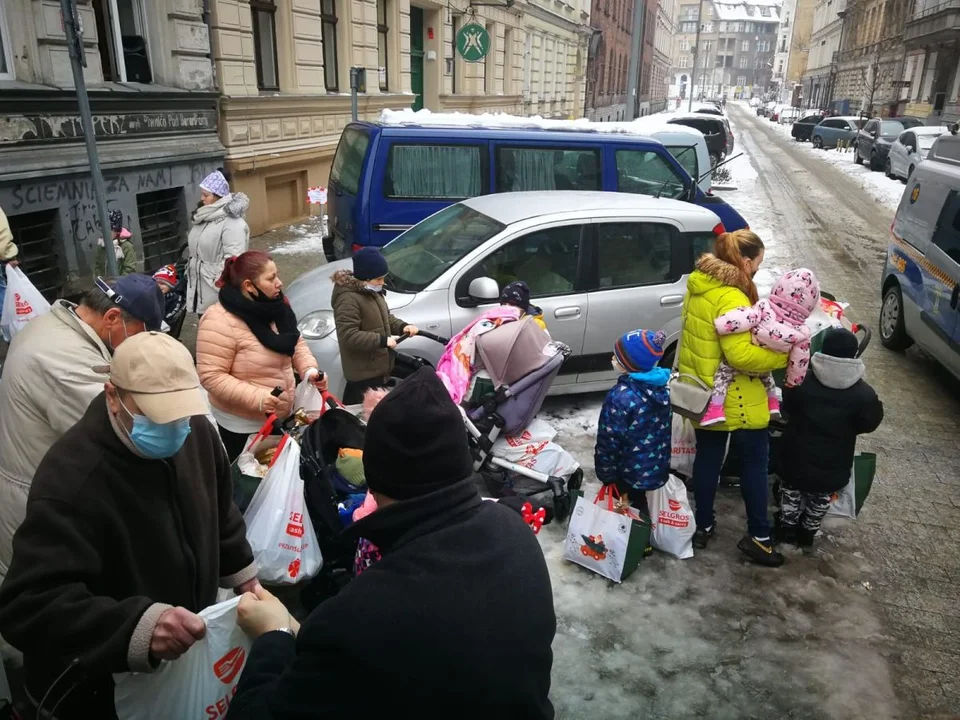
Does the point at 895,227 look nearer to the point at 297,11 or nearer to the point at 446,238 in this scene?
the point at 446,238

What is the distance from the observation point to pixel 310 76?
13.4 m

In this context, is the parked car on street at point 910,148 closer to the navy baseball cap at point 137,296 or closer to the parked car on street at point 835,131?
the parked car on street at point 835,131

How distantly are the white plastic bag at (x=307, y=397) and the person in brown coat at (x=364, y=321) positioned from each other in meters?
0.55

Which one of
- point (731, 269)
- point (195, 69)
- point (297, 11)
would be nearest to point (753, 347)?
point (731, 269)

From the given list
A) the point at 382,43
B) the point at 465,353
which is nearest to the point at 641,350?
the point at 465,353

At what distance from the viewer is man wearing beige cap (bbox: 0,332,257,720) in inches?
69.7

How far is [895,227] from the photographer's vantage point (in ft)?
25.4

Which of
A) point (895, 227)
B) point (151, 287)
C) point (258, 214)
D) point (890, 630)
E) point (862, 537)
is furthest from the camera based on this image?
point (258, 214)

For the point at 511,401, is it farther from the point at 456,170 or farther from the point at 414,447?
the point at 456,170

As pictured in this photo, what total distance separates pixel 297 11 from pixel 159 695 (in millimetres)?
13216

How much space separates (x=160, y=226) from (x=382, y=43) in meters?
8.49

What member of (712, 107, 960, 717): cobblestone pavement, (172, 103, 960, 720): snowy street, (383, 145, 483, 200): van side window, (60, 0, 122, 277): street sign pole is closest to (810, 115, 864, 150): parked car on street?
(712, 107, 960, 717): cobblestone pavement

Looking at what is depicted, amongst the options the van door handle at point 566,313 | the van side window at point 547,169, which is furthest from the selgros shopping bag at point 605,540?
the van side window at point 547,169

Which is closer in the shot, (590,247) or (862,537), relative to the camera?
(862,537)
